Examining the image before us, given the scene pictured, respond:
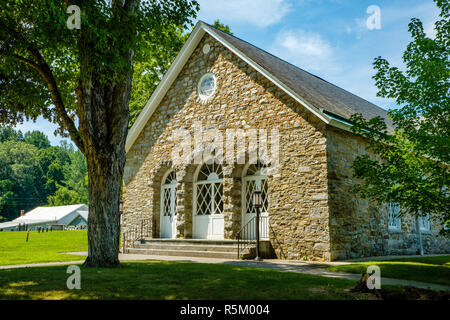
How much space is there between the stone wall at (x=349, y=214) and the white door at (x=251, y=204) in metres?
2.35

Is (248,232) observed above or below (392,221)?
below

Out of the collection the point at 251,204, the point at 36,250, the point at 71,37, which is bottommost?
the point at 36,250

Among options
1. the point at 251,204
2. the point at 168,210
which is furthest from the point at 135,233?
the point at 251,204

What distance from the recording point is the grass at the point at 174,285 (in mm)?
5188

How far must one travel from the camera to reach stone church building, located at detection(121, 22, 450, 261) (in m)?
11.0

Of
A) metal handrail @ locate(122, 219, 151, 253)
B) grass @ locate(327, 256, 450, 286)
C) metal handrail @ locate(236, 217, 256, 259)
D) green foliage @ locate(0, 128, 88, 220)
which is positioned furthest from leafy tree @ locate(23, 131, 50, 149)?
grass @ locate(327, 256, 450, 286)

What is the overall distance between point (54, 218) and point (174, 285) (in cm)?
5419

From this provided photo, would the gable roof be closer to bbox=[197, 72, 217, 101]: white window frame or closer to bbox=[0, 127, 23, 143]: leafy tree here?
bbox=[197, 72, 217, 101]: white window frame

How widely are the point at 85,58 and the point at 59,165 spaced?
86.3 meters

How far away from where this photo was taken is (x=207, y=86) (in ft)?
46.9

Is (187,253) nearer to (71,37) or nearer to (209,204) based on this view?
(209,204)

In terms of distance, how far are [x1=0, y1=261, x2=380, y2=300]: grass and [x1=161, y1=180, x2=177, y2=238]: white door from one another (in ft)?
24.1
